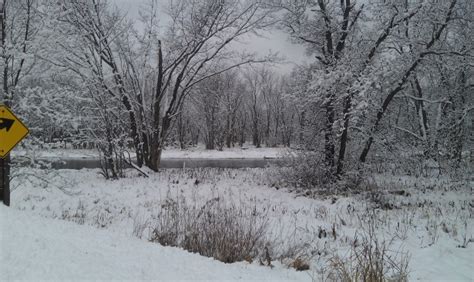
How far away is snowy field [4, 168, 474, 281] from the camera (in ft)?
13.2

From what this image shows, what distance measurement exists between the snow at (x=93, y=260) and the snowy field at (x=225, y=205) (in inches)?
0.5

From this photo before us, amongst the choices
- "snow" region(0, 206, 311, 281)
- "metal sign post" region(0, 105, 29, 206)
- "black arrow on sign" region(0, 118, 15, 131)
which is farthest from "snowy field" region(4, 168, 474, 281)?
"black arrow on sign" region(0, 118, 15, 131)

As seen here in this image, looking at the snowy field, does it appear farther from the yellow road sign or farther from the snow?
the yellow road sign

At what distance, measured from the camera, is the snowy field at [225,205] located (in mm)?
4027

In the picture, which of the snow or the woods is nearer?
the snow

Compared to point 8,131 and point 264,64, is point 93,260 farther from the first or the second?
point 264,64

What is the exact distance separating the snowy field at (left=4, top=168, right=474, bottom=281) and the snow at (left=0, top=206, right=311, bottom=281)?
1cm

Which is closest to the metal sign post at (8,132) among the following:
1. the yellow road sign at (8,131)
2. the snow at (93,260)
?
the yellow road sign at (8,131)

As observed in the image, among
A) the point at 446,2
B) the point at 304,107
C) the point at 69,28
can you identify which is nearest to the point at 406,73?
the point at 446,2

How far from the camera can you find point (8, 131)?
22.0 ft

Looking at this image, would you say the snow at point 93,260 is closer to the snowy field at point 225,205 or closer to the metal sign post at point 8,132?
the snowy field at point 225,205

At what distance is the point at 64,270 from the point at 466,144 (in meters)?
16.7

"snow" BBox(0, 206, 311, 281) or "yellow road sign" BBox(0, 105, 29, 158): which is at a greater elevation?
"yellow road sign" BBox(0, 105, 29, 158)

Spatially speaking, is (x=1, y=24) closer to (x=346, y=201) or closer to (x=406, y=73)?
(x=346, y=201)
